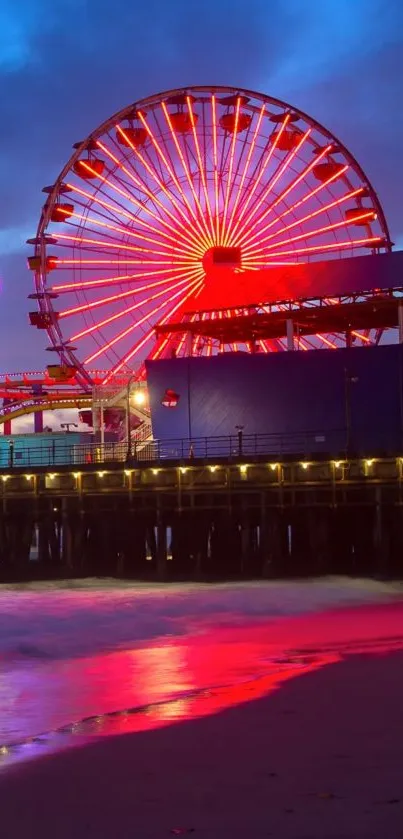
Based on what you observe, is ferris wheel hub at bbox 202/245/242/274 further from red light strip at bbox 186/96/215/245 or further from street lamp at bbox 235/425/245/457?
street lamp at bbox 235/425/245/457

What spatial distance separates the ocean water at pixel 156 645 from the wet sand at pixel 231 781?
2.93 ft

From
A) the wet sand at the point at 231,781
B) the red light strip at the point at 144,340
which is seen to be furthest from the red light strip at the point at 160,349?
the wet sand at the point at 231,781

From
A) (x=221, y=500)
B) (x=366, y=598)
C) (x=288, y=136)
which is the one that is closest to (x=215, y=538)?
(x=221, y=500)

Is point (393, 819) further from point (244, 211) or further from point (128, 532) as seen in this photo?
point (244, 211)

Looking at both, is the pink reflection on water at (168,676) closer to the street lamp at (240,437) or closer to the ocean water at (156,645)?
the ocean water at (156,645)

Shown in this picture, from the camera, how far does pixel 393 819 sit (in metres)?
9.33

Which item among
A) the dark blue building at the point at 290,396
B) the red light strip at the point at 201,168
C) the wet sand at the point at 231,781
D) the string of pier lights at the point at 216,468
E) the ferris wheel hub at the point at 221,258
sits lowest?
the wet sand at the point at 231,781

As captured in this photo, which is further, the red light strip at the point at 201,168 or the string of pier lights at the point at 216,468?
the red light strip at the point at 201,168

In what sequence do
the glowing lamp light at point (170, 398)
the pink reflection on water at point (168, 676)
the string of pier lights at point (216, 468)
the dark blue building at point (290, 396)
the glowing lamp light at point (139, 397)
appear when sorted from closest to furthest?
the pink reflection on water at point (168, 676), the string of pier lights at point (216, 468), the dark blue building at point (290, 396), the glowing lamp light at point (170, 398), the glowing lamp light at point (139, 397)

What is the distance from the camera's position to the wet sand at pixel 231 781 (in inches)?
375

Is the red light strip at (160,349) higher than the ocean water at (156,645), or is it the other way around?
the red light strip at (160,349)

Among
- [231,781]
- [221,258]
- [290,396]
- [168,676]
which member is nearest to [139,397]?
[221,258]

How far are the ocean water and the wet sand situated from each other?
0.89 meters

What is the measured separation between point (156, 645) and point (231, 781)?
49.3 ft
